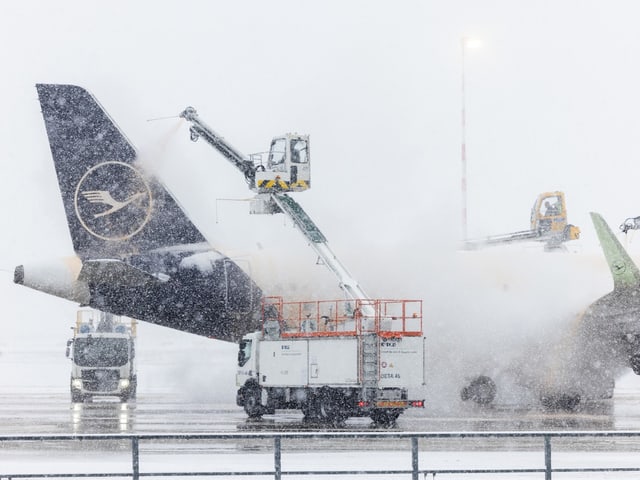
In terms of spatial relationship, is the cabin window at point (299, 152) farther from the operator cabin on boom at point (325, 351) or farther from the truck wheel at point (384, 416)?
the truck wheel at point (384, 416)

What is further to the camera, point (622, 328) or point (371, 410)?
point (622, 328)

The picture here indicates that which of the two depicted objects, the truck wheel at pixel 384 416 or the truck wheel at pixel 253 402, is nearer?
the truck wheel at pixel 384 416

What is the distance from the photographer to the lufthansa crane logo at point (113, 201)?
32500 mm

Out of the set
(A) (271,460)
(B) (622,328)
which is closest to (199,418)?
(A) (271,460)

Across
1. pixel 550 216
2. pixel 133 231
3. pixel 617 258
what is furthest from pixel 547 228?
pixel 133 231

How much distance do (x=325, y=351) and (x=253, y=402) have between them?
10.1 ft

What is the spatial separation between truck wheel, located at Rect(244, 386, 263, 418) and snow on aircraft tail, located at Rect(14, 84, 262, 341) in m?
3.05

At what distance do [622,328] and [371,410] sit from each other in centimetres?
793

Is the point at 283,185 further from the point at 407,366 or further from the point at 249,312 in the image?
the point at 407,366

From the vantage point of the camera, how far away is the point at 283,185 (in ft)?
112

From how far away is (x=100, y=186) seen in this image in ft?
107

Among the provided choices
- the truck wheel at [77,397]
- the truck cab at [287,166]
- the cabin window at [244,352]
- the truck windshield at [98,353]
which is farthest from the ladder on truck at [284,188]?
the truck wheel at [77,397]

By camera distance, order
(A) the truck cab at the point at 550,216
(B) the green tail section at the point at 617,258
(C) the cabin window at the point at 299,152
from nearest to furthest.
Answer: (B) the green tail section at the point at 617,258 → (C) the cabin window at the point at 299,152 → (A) the truck cab at the point at 550,216

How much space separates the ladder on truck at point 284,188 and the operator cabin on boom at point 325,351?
1.2 inches
